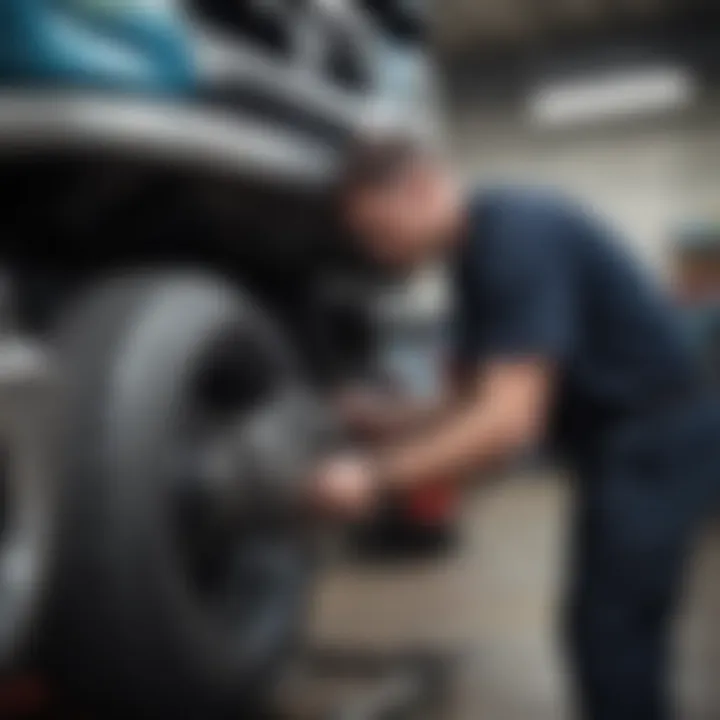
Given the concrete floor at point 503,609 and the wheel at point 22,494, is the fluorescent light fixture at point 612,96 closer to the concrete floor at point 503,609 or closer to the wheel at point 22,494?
the concrete floor at point 503,609

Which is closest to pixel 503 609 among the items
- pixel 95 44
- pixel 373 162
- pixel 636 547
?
pixel 636 547

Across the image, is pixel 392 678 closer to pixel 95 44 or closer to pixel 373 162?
pixel 373 162

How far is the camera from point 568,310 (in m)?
0.90

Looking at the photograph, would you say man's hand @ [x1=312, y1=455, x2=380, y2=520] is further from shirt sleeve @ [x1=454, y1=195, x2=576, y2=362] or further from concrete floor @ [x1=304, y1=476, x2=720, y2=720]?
concrete floor @ [x1=304, y1=476, x2=720, y2=720]

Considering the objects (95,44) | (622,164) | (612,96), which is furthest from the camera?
(622,164)

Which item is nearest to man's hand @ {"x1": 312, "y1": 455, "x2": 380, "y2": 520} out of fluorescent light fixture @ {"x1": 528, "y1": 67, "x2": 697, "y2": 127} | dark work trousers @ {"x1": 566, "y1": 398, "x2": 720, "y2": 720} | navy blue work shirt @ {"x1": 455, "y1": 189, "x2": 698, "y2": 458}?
navy blue work shirt @ {"x1": 455, "y1": 189, "x2": 698, "y2": 458}

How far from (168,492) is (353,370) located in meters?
Answer: 0.52

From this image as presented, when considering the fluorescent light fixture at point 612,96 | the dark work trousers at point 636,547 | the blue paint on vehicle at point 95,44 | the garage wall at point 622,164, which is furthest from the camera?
the fluorescent light fixture at point 612,96

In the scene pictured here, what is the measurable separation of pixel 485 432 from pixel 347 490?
0.41 ft

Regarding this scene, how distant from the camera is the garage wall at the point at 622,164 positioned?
111 cm

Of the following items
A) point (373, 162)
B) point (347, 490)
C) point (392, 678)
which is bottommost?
Answer: point (392, 678)

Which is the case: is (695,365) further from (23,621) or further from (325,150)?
(23,621)

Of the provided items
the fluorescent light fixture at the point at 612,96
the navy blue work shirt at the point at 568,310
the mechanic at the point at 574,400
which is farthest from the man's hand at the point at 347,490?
the fluorescent light fixture at the point at 612,96

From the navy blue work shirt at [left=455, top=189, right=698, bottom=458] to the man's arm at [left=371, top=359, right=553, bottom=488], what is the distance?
18 mm
